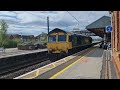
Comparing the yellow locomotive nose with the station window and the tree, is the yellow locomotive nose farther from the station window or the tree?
the tree

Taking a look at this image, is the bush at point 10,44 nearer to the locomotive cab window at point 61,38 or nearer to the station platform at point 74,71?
the locomotive cab window at point 61,38

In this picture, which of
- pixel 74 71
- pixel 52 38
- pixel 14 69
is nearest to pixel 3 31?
pixel 52 38

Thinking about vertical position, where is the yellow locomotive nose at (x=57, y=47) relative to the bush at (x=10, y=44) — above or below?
above

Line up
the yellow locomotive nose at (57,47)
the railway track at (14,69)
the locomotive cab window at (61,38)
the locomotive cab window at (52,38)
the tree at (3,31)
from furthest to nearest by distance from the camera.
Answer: the tree at (3,31) → the locomotive cab window at (52,38) → the locomotive cab window at (61,38) → the yellow locomotive nose at (57,47) → the railway track at (14,69)

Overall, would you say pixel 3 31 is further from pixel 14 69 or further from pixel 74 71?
pixel 74 71

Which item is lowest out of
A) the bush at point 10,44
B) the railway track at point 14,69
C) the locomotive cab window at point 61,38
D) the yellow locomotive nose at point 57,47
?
the railway track at point 14,69

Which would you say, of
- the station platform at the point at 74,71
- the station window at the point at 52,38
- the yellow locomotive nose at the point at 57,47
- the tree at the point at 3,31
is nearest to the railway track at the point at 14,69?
the station platform at the point at 74,71

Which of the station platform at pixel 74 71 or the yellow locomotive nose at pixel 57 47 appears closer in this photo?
the station platform at pixel 74 71
